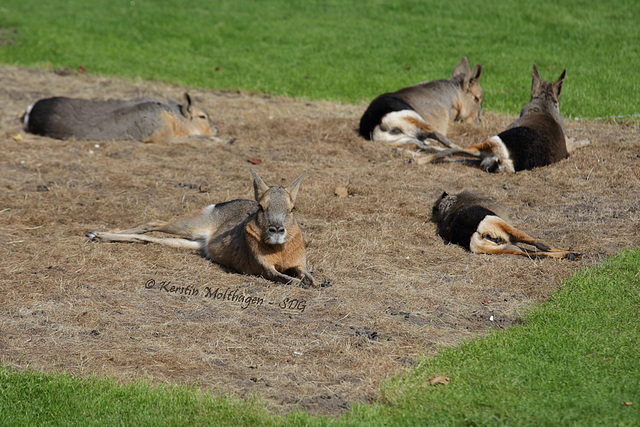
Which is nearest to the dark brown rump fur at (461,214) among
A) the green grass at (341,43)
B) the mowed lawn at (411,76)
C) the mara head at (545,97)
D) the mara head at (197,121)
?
the mowed lawn at (411,76)

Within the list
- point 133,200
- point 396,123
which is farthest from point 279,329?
point 396,123

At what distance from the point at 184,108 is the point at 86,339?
7414mm

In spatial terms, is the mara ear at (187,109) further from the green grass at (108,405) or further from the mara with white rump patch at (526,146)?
the green grass at (108,405)

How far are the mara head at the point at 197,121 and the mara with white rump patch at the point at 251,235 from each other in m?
4.64

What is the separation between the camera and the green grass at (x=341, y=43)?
589 inches

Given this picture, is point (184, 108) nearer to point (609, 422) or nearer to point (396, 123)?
point (396, 123)

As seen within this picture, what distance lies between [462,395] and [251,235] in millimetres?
2617

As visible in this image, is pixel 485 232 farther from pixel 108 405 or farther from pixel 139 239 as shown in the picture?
pixel 108 405

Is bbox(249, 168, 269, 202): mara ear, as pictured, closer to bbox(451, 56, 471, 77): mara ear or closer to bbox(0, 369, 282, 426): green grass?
bbox(0, 369, 282, 426): green grass

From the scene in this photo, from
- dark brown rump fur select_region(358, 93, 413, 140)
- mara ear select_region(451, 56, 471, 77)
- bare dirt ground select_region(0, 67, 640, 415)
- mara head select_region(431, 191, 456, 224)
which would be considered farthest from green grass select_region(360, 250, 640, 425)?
mara ear select_region(451, 56, 471, 77)

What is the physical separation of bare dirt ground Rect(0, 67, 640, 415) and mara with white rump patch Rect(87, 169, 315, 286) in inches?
6.4

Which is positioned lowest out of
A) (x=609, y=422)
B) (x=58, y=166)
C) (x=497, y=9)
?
(x=58, y=166)

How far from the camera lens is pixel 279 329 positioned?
17.0ft

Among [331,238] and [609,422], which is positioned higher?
[609,422]
